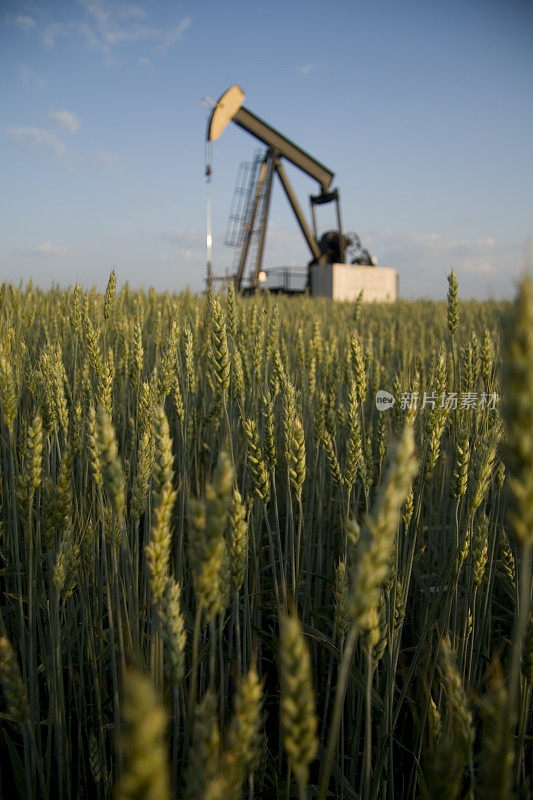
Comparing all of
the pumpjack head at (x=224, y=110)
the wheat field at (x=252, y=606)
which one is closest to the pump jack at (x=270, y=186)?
the pumpjack head at (x=224, y=110)

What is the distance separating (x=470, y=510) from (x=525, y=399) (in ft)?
1.97

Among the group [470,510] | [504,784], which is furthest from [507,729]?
[470,510]

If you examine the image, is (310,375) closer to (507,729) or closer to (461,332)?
(507,729)

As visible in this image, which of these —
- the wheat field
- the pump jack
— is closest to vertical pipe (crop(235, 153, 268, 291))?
the pump jack

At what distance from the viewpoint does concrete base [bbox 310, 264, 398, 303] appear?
1253cm

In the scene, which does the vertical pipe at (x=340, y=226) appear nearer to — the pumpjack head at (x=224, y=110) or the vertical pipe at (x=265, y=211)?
the vertical pipe at (x=265, y=211)

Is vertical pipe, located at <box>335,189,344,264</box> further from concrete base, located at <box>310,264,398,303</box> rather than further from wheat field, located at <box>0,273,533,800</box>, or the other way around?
wheat field, located at <box>0,273,533,800</box>

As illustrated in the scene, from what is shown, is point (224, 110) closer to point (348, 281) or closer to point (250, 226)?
point (250, 226)

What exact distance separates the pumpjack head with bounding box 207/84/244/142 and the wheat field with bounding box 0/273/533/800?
391 inches

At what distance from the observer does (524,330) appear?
34 centimetres

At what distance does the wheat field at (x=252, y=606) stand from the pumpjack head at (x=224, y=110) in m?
9.94

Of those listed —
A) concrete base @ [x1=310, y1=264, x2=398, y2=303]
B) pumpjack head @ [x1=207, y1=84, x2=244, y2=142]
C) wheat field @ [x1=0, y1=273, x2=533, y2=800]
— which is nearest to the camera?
wheat field @ [x1=0, y1=273, x2=533, y2=800]

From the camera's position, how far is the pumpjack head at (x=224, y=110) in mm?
10375

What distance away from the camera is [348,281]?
42.5 feet
